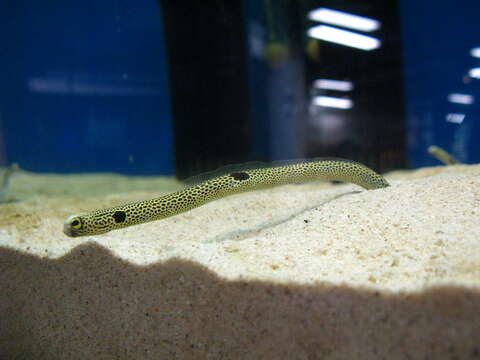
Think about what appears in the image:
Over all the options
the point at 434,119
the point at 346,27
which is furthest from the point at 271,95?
the point at 434,119

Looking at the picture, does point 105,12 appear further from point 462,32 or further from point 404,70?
point 462,32

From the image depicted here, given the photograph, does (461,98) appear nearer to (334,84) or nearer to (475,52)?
(475,52)

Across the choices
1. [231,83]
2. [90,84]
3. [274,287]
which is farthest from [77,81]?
[274,287]

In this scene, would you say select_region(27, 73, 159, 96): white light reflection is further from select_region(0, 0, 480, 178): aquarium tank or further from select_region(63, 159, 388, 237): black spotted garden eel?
select_region(63, 159, 388, 237): black spotted garden eel

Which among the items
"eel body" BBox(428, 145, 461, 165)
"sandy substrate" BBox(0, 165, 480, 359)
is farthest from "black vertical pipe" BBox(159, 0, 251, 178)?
"sandy substrate" BBox(0, 165, 480, 359)

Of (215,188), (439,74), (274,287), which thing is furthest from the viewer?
(439,74)

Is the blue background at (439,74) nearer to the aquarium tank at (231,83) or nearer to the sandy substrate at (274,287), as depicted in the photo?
the aquarium tank at (231,83)
